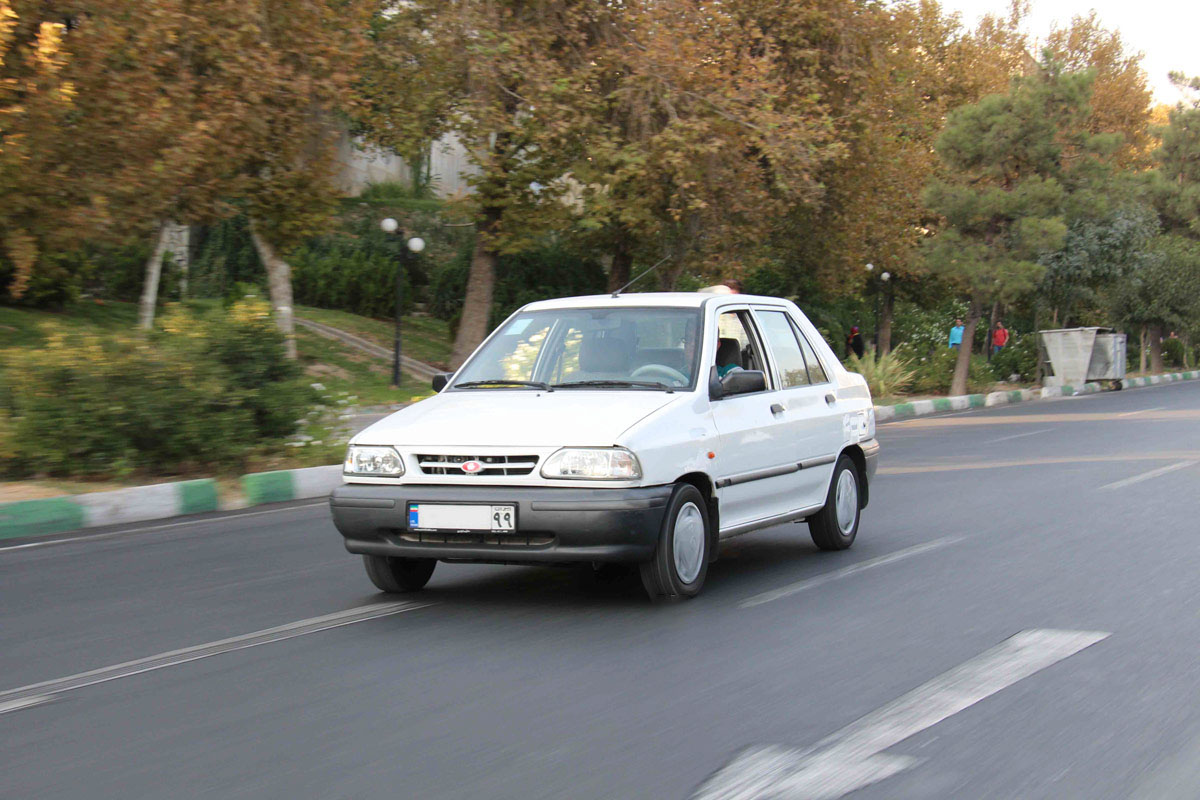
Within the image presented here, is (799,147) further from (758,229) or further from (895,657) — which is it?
(895,657)

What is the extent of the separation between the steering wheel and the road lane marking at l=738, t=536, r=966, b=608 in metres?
1.19

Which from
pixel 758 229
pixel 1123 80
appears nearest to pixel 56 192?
pixel 758 229

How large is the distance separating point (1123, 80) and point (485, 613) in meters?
65.0

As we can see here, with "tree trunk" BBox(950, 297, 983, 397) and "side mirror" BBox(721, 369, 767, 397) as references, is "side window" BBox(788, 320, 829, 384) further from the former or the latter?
"tree trunk" BBox(950, 297, 983, 397)

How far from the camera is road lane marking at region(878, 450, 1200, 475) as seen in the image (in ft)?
45.8

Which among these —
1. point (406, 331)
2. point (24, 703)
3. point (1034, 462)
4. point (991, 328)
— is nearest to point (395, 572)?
point (24, 703)

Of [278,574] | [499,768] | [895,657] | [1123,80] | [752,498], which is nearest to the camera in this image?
[499,768]

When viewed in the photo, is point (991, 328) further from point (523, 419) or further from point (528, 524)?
point (528, 524)

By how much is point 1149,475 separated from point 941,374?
21.3 meters

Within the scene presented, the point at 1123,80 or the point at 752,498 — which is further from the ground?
the point at 1123,80

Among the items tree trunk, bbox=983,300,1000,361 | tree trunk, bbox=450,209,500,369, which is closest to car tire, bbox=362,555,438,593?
tree trunk, bbox=450,209,500,369

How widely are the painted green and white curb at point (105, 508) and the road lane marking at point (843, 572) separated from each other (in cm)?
575

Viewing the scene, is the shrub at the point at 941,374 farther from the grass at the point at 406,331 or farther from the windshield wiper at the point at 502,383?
the windshield wiper at the point at 502,383

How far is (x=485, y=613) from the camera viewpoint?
641cm
